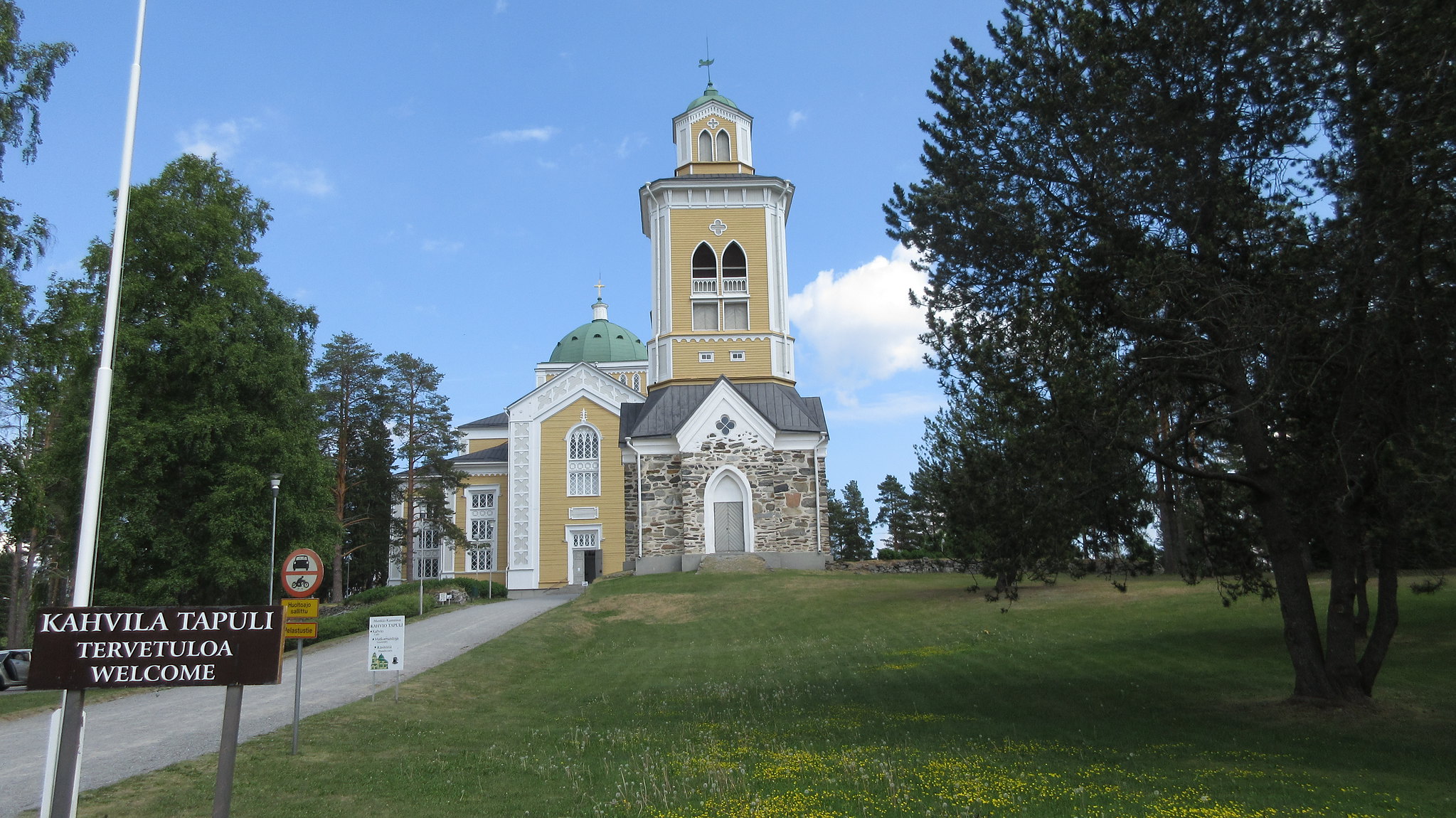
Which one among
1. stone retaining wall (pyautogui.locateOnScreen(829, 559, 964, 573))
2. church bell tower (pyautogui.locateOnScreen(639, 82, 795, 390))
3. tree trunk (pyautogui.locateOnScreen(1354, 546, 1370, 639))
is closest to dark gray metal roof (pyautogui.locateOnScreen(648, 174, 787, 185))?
church bell tower (pyautogui.locateOnScreen(639, 82, 795, 390))

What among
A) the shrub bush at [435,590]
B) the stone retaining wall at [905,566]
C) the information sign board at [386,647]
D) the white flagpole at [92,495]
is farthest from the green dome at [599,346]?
the white flagpole at [92,495]

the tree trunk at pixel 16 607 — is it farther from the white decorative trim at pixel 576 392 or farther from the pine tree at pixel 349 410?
the white decorative trim at pixel 576 392

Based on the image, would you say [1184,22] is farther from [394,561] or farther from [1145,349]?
[394,561]

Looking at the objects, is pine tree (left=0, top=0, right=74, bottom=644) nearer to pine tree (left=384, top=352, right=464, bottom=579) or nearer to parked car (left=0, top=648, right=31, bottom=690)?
parked car (left=0, top=648, right=31, bottom=690)

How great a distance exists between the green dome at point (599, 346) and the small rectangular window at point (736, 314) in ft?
94.6

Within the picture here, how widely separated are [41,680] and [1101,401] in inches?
407

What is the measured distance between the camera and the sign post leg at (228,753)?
7.12m

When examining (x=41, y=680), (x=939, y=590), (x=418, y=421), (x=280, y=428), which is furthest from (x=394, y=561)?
(x=41, y=680)

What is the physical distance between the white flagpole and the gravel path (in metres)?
2.46

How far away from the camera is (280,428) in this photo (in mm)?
29250

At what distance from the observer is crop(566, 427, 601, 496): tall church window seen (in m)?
42.9

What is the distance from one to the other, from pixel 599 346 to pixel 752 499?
3571 cm

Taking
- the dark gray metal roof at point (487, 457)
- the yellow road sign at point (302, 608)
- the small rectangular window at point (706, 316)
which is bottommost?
the yellow road sign at point (302, 608)

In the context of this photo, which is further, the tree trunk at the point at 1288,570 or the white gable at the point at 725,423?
the white gable at the point at 725,423
